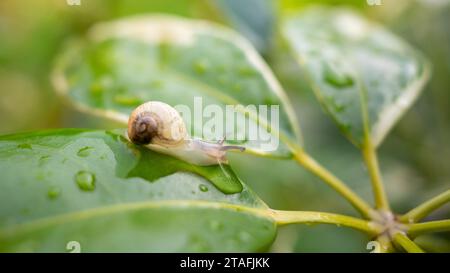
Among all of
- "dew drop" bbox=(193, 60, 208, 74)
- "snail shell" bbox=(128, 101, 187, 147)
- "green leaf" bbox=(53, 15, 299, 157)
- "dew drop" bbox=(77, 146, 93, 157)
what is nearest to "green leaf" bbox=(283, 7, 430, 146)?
"green leaf" bbox=(53, 15, 299, 157)

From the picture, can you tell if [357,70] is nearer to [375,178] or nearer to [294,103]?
[375,178]

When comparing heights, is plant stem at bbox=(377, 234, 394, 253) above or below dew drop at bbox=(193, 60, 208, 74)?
below

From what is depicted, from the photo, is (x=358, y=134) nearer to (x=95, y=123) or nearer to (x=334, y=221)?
(x=334, y=221)

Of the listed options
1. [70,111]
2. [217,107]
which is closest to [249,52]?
[217,107]

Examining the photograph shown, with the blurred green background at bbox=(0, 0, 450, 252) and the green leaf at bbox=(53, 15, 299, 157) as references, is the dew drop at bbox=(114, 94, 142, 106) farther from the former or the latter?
the blurred green background at bbox=(0, 0, 450, 252)

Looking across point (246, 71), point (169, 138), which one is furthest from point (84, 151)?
point (246, 71)

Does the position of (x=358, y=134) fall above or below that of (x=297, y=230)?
above
